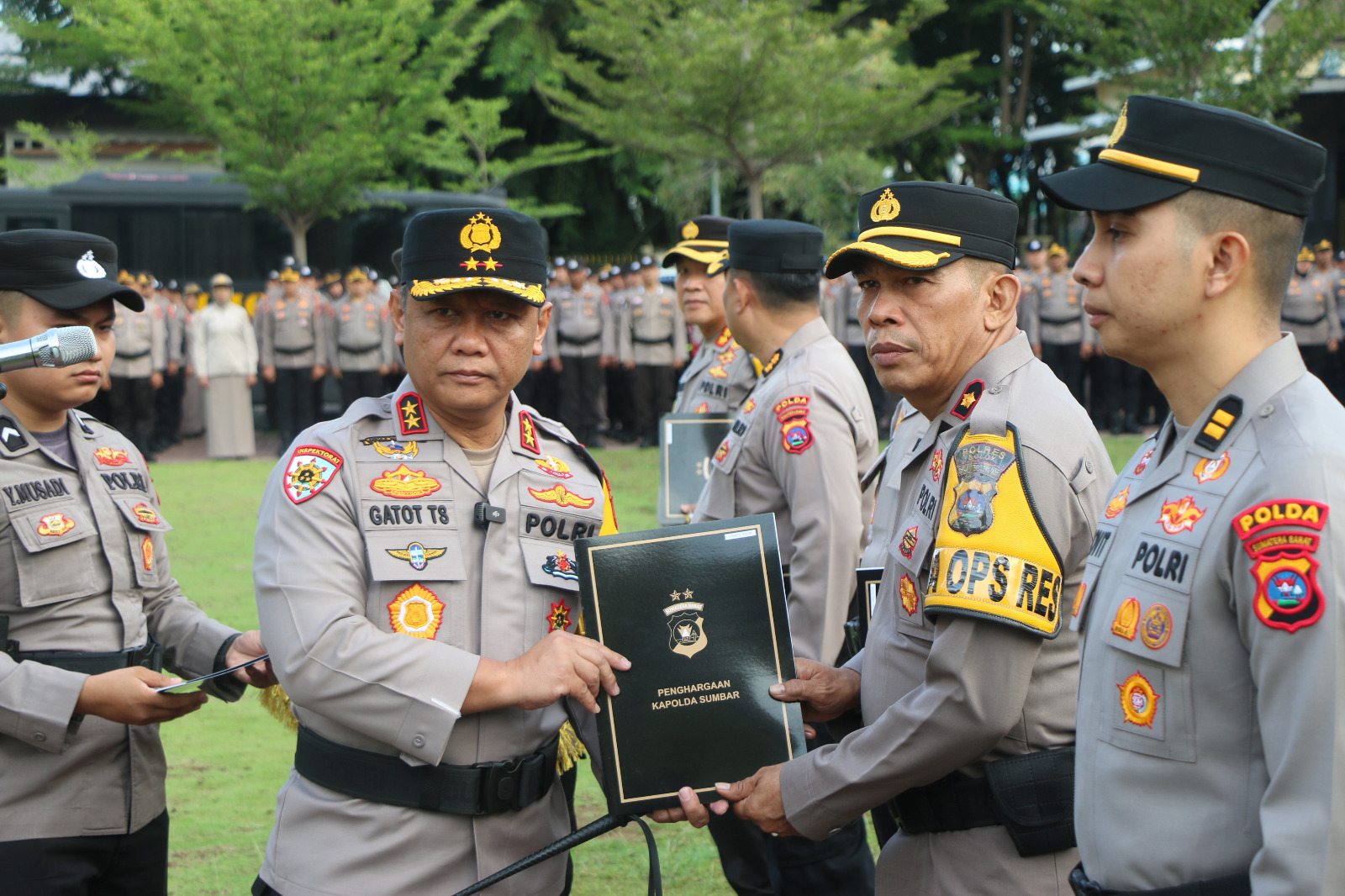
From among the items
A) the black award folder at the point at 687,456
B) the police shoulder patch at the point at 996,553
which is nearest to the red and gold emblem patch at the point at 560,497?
the police shoulder patch at the point at 996,553

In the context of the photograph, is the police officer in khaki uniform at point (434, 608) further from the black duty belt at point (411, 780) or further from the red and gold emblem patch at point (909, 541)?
the red and gold emblem patch at point (909, 541)

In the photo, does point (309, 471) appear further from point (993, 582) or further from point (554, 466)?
point (993, 582)

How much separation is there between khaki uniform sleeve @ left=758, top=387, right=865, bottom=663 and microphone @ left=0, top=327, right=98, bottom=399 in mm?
2125

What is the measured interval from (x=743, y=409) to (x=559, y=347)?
12.8 meters

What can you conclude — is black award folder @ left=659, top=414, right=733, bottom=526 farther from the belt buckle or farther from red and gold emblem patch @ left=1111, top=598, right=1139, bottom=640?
red and gold emblem patch @ left=1111, top=598, right=1139, bottom=640

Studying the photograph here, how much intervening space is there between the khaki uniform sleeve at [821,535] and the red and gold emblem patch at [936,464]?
44.9 inches

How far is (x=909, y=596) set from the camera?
7.53ft

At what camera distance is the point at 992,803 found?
222cm

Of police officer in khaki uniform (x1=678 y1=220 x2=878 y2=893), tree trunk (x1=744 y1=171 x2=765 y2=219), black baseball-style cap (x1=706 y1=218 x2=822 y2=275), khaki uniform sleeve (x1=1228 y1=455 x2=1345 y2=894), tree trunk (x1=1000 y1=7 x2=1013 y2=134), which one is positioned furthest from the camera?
tree trunk (x1=1000 y1=7 x2=1013 y2=134)

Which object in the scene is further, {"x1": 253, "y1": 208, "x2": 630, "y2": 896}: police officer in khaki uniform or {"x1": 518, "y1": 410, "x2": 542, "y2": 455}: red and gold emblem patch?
{"x1": 518, "y1": 410, "x2": 542, "y2": 455}: red and gold emblem patch

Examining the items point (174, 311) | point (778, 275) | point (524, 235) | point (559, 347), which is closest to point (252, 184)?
point (174, 311)

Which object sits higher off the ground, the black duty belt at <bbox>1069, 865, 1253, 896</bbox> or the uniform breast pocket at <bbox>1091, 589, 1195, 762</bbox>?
the uniform breast pocket at <bbox>1091, 589, 1195, 762</bbox>

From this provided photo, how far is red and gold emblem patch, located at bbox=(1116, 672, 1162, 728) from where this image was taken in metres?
1.69

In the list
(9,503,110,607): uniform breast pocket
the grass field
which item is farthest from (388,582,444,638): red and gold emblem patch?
the grass field
